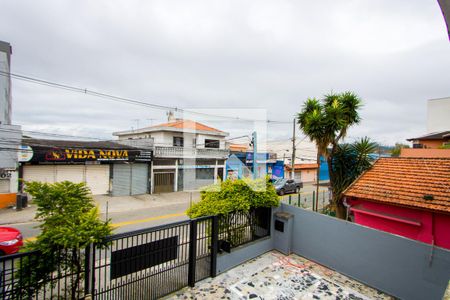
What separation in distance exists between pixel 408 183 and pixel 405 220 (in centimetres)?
137

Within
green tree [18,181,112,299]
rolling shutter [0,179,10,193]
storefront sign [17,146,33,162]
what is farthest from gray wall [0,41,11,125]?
green tree [18,181,112,299]

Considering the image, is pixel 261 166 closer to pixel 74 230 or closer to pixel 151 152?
A: pixel 151 152

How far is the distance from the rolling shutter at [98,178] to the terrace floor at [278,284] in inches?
537

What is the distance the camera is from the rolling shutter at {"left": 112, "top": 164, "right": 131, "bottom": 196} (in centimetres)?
1639

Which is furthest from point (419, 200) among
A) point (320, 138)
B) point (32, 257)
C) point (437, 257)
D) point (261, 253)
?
point (32, 257)

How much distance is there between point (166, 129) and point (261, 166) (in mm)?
12845

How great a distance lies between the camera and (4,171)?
1248 centimetres

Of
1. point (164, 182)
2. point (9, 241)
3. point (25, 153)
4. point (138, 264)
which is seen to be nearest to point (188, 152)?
point (164, 182)

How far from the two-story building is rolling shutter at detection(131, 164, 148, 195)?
554mm

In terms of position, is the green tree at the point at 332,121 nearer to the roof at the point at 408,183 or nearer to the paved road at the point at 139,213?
the roof at the point at 408,183

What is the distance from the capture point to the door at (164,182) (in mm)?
18203

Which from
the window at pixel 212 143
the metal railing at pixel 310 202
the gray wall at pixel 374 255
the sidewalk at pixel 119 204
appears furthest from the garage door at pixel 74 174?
the gray wall at pixel 374 255

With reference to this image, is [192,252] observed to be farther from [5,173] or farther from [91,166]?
[5,173]

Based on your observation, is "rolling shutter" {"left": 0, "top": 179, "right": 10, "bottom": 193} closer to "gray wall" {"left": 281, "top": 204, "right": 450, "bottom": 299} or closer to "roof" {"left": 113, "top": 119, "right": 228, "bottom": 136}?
"roof" {"left": 113, "top": 119, "right": 228, "bottom": 136}
